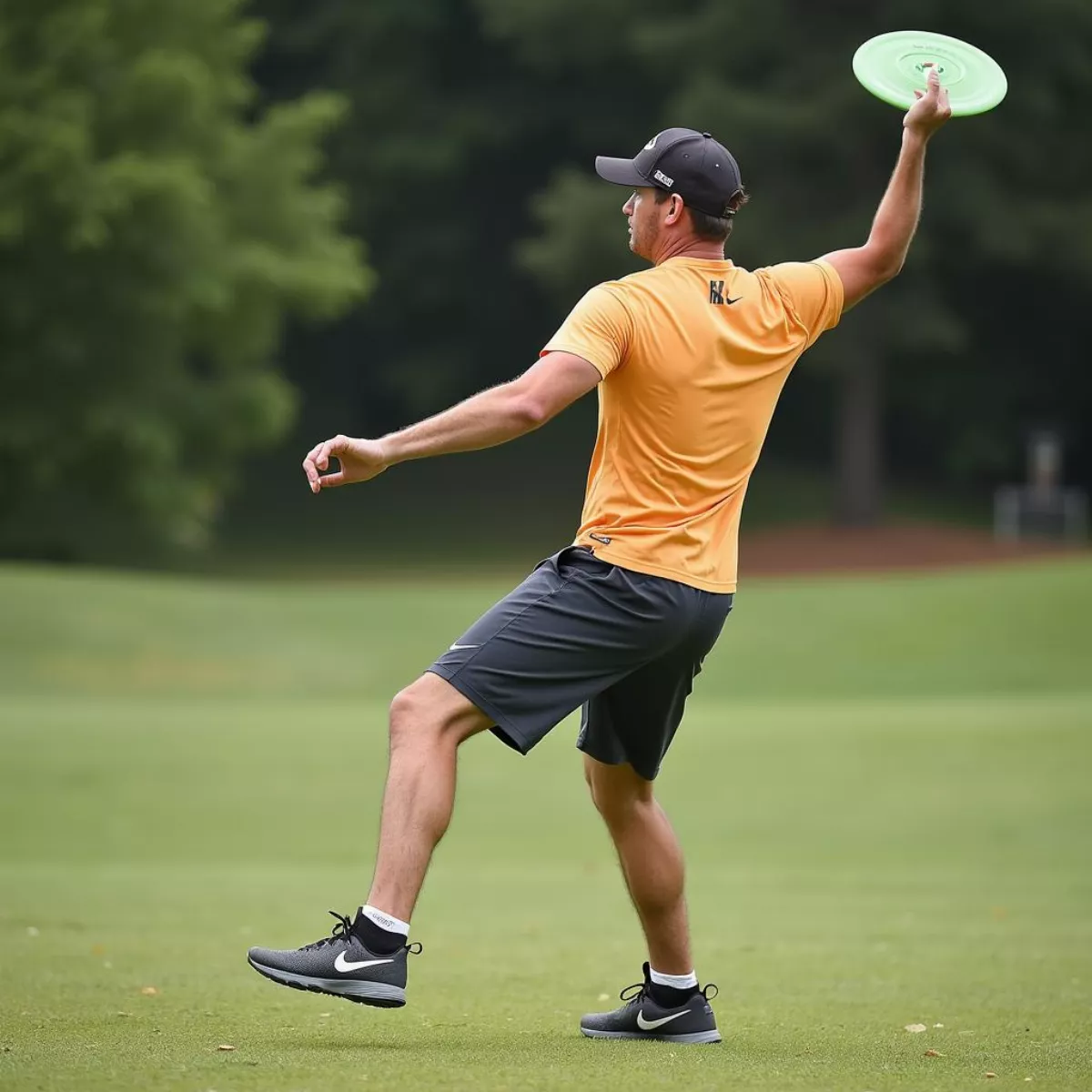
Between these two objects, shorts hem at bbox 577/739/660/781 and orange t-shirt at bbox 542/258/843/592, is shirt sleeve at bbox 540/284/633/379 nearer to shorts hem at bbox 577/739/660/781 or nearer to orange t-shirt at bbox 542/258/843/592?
orange t-shirt at bbox 542/258/843/592

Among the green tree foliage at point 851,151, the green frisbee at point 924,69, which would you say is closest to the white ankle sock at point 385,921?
the green frisbee at point 924,69

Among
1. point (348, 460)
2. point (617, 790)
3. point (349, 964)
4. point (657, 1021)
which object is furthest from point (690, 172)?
point (657, 1021)

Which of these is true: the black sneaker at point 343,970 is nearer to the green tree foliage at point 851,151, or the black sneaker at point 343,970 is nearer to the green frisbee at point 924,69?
the green frisbee at point 924,69

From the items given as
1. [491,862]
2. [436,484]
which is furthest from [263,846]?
[436,484]

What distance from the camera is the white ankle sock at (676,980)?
495 cm

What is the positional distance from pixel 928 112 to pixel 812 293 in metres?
0.66

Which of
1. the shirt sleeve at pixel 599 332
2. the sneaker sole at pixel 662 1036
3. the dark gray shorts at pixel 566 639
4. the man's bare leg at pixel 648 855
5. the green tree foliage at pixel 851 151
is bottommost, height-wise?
the sneaker sole at pixel 662 1036

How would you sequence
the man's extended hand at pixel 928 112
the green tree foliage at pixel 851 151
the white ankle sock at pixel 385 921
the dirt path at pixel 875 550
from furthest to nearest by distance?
the green tree foliage at pixel 851 151, the dirt path at pixel 875 550, the man's extended hand at pixel 928 112, the white ankle sock at pixel 385 921

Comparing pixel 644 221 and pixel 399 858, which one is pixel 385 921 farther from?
pixel 644 221

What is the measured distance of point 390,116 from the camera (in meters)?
39.4

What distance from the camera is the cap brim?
4.71 metres

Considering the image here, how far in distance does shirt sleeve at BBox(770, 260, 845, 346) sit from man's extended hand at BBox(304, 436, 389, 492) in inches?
47.9

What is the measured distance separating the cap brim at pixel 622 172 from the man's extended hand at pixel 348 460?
975 mm

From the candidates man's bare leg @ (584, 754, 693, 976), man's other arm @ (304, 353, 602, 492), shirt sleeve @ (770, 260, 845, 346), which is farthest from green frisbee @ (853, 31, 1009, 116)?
man's bare leg @ (584, 754, 693, 976)
